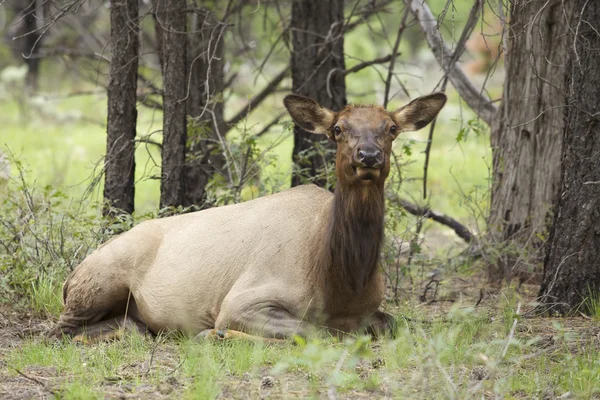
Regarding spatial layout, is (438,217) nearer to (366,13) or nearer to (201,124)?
(366,13)

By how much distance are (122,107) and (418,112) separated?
307cm

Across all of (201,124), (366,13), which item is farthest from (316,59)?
(201,124)

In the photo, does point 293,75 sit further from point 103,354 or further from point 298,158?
point 103,354

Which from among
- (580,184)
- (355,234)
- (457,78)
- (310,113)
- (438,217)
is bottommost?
(355,234)

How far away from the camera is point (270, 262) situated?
22.6ft

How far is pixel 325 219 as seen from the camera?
691cm

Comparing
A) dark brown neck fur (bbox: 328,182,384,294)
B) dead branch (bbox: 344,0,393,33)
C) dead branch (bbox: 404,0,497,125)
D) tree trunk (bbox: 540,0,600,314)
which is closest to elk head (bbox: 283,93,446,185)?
dark brown neck fur (bbox: 328,182,384,294)

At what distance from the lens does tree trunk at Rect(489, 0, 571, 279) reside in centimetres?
881

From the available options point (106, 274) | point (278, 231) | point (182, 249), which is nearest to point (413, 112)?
point (278, 231)

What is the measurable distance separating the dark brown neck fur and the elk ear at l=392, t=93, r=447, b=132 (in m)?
0.82

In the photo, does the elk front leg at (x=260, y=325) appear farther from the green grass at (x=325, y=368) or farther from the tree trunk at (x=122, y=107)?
the tree trunk at (x=122, y=107)

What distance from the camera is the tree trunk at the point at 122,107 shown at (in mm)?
8516

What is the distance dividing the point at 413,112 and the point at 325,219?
3.87ft

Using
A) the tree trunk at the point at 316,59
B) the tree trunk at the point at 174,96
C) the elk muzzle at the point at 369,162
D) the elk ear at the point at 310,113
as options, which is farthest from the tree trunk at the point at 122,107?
the elk muzzle at the point at 369,162
